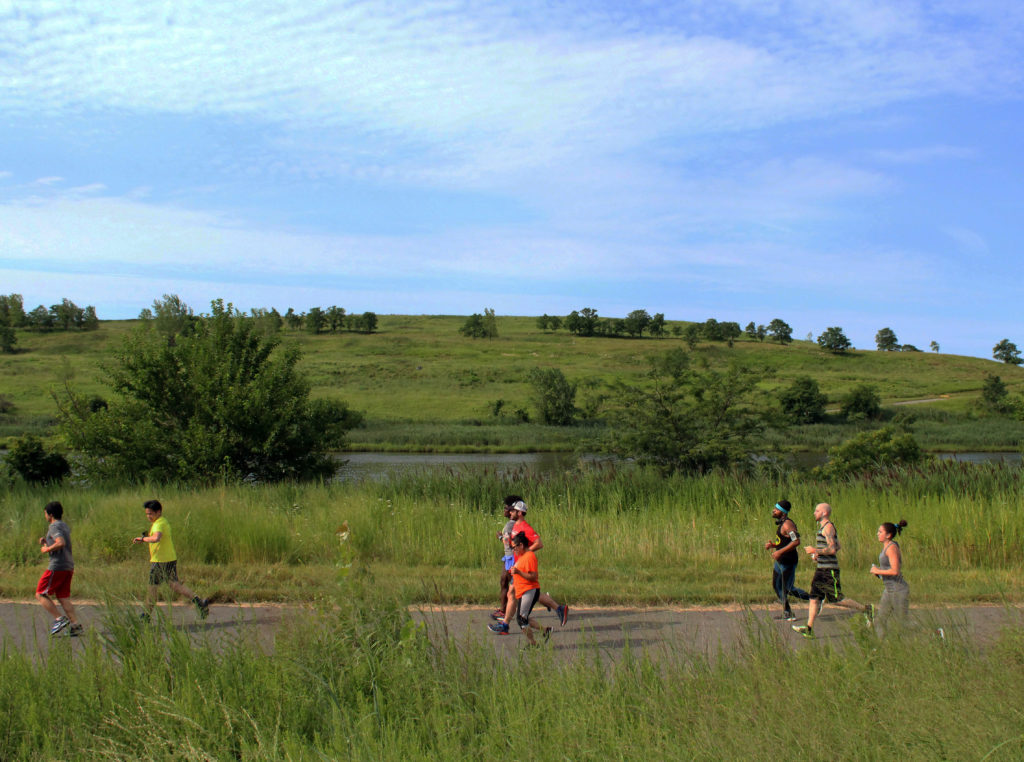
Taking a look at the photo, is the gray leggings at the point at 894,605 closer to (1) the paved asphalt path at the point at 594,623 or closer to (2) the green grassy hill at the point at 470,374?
(1) the paved asphalt path at the point at 594,623

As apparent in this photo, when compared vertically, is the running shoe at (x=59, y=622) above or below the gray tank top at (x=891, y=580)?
below

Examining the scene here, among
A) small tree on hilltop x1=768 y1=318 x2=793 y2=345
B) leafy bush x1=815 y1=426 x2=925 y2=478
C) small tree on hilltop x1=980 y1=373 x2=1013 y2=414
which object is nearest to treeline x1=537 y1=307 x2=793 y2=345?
small tree on hilltop x1=768 y1=318 x2=793 y2=345

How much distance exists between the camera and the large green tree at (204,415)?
18953 mm

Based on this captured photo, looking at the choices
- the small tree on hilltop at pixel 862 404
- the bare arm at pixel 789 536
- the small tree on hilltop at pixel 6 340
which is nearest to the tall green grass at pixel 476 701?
the bare arm at pixel 789 536

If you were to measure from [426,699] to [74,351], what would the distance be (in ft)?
409

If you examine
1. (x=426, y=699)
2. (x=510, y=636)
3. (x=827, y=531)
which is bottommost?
(x=510, y=636)

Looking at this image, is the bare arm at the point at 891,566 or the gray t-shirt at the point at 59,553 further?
the gray t-shirt at the point at 59,553

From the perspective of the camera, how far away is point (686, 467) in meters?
21.2

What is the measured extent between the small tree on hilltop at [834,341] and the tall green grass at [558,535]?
13041cm

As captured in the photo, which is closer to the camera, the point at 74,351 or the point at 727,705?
the point at 727,705

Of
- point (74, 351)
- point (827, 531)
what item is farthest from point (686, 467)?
point (74, 351)

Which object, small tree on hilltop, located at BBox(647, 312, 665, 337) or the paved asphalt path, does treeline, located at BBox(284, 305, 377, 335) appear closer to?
small tree on hilltop, located at BBox(647, 312, 665, 337)

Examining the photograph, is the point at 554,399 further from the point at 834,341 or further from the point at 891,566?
the point at 834,341

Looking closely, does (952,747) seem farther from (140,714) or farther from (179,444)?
(179,444)
